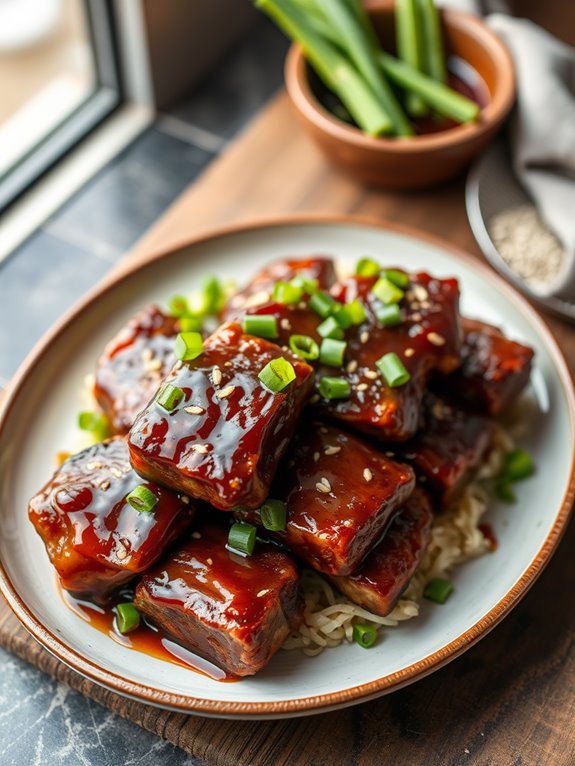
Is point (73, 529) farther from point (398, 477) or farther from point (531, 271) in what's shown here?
point (531, 271)

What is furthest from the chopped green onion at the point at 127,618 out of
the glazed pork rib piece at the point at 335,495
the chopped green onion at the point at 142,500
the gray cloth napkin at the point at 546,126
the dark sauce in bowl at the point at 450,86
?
the dark sauce in bowl at the point at 450,86

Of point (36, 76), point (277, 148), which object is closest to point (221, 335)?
point (277, 148)

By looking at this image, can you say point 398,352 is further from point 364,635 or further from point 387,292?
point 364,635

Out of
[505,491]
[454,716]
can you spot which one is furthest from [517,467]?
[454,716]

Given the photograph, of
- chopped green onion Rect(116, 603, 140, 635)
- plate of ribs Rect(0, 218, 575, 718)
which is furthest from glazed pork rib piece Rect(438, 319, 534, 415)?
Result: chopped green onion Rect(116, 603, 140, 635)

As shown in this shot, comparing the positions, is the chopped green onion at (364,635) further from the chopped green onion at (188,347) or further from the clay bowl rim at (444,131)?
the clay bowl rim at (444,131)

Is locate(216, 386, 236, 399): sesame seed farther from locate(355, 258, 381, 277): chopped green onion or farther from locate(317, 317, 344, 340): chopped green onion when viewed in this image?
locate(355, 258, 381, 277): chopped green onion
